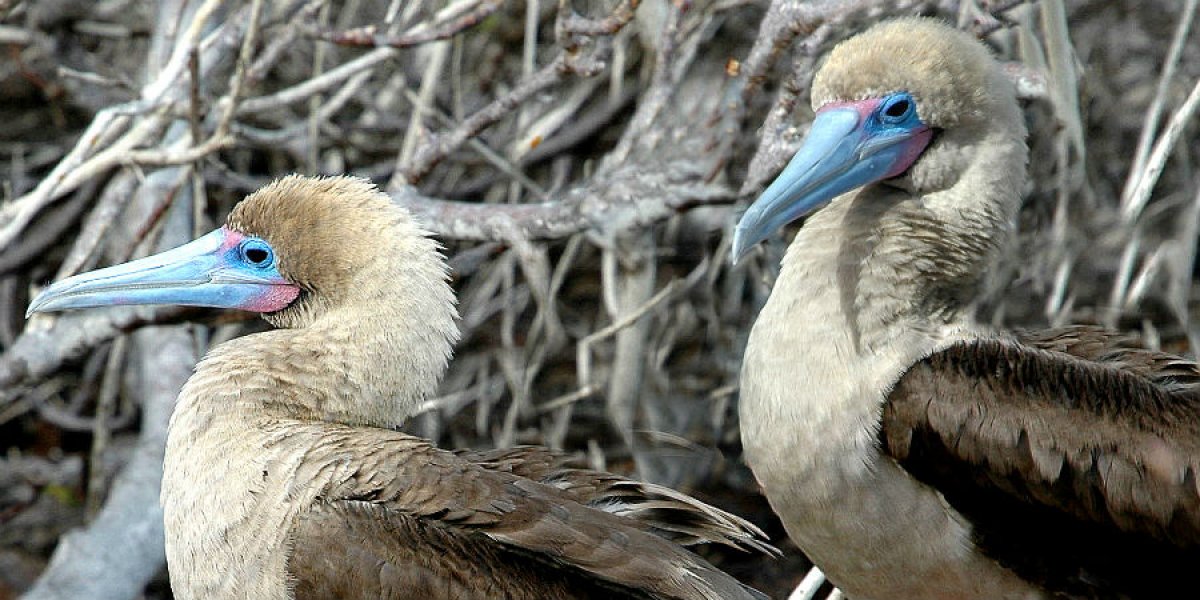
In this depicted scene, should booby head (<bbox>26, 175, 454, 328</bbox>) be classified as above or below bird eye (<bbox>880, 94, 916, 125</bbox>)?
below

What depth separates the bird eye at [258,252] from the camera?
147 inches

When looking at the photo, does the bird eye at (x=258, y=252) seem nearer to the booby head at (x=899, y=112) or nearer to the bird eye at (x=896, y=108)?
the booby head at (x=899, y=112)

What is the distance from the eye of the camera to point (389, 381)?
354 cm

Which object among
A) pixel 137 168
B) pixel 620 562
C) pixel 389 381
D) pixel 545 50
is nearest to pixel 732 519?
pixel 620 562

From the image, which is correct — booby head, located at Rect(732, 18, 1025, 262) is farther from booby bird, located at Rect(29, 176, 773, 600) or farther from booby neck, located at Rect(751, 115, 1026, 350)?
booby bird, located at Rect(29, 176, 773, 600)

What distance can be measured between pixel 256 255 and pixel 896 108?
1584 mm

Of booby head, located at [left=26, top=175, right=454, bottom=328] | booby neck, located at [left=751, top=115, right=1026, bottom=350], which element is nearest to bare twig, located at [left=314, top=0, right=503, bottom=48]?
booby head, located at [left=26, top=175, right=454, bottom=328]

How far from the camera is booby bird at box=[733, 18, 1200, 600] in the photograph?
3473mm

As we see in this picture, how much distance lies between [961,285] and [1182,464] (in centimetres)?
65

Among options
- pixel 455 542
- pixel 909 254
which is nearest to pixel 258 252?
pixel 455 542

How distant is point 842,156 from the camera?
3699mm

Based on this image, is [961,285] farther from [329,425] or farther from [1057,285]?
[1057,285]

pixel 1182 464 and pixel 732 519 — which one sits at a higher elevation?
pixel 1182 464

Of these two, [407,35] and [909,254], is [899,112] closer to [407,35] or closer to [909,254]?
[909,254]
